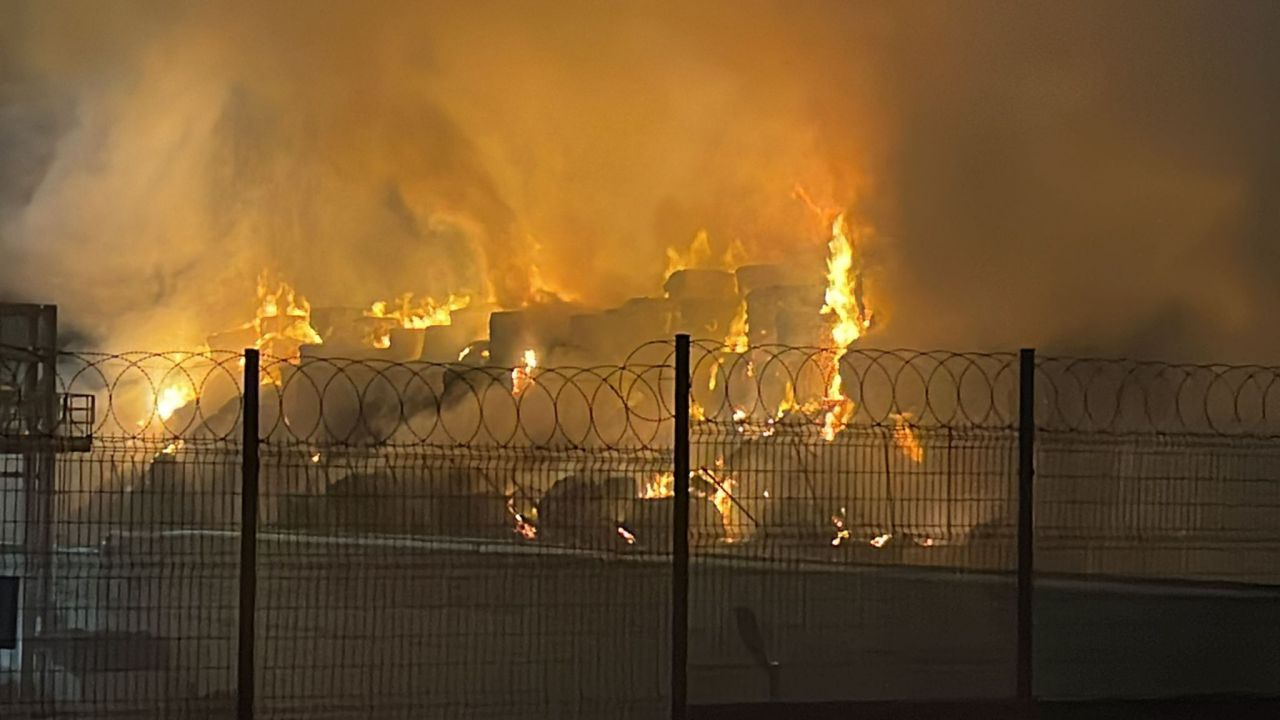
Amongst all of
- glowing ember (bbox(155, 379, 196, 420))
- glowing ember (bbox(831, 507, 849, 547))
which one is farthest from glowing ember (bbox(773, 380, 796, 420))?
glowing ember (bbox(155, 379, 196, 420))

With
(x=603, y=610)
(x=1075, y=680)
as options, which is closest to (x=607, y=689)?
(x=603, y=610)

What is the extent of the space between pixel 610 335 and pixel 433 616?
103 inches

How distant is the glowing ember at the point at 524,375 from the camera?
6872mm

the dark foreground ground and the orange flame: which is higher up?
the orange flame

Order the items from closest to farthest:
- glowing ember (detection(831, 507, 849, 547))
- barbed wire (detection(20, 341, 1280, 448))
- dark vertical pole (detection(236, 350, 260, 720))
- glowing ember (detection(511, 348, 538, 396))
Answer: dark vertical pole (detection(236, 350, 260, 720)) < glowing ember (detection(831, 507, 849, 547)) < glowing ember (detection(511, 348, 538, 396)) < barbed wire (detection(20, 341, 1280, 448))

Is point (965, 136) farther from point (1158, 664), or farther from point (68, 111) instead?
point (68, 111)

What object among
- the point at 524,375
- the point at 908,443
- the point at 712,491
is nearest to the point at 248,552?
the point at 712,491

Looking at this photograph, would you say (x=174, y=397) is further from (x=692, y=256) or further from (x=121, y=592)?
(x=692, y=256)

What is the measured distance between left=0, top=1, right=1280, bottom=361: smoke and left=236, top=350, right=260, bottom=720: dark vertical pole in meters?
3.13

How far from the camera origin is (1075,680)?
6.07 m

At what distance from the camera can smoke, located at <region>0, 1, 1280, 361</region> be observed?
7.56 metres

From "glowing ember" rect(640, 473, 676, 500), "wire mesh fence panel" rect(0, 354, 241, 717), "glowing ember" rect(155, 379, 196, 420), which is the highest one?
"glowing ember" rect(155, 379, 196, 420)

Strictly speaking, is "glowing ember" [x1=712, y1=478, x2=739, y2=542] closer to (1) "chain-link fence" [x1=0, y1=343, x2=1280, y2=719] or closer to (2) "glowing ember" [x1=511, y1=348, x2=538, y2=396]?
(1) "chain-link fence" [x1=0, y1=343, x2=1280, y2=719]

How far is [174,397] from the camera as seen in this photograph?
289 inches
